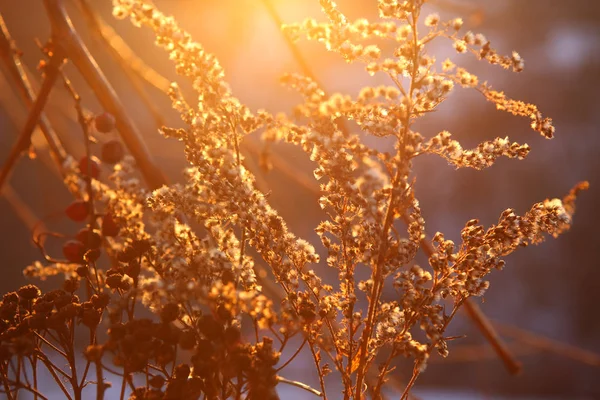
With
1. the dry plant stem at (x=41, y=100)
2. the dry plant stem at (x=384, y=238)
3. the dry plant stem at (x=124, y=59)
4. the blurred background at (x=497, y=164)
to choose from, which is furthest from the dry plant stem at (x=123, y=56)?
the blurred background at (x=497, y=164)

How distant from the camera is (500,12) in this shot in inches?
101

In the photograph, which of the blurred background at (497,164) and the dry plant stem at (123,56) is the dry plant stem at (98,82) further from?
the blurred background at (497,164)

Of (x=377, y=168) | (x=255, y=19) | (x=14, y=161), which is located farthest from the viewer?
(x=255, y=19)

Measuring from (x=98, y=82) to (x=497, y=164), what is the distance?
2.21 meters

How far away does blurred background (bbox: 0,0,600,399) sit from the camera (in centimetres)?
212

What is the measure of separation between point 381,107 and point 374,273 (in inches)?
4.1

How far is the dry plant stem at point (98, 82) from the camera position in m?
0.43

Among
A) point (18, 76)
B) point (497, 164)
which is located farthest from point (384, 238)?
point (497, 164)

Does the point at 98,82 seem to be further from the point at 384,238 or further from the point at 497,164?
the point at 497,164

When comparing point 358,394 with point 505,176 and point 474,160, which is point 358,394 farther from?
point 505,176

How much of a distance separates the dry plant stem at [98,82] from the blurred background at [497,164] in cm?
162

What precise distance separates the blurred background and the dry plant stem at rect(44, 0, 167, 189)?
1.62m

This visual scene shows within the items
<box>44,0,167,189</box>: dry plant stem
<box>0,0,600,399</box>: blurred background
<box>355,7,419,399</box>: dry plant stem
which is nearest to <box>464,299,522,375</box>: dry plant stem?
<box>355,7,419,399</box>: dry plant stem

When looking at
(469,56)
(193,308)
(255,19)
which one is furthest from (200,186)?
(469,56)
